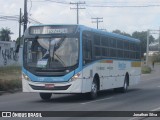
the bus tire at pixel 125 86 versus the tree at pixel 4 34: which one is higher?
the tree at pixel 4 34

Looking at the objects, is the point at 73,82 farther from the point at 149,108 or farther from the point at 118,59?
the point at 118,59

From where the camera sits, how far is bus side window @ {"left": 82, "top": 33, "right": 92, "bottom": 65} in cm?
2033

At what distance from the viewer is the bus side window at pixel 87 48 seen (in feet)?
66.7

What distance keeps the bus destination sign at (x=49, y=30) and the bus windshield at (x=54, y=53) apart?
0.29 metres

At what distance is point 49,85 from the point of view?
19781 millimetres

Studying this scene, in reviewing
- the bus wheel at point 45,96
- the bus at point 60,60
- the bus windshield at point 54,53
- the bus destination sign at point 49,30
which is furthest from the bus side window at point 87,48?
the bus wheel at point 45,96

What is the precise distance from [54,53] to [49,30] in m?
1.05

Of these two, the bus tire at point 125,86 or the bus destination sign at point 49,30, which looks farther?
the bus tire at point 125,86

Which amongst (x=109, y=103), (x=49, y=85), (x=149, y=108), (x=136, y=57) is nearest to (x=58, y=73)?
(x=49, y=85)

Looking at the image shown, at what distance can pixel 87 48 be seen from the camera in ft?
67.9

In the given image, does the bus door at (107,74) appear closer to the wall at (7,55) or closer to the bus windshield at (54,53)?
the bus windshield at (54,53)

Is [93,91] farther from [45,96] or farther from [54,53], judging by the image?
[54,53]

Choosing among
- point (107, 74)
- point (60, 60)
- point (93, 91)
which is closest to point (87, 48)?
point (60, 60)

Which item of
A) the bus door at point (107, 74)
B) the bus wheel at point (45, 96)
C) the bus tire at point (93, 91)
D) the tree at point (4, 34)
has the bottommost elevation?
the bus wheel at point (45, 96)
